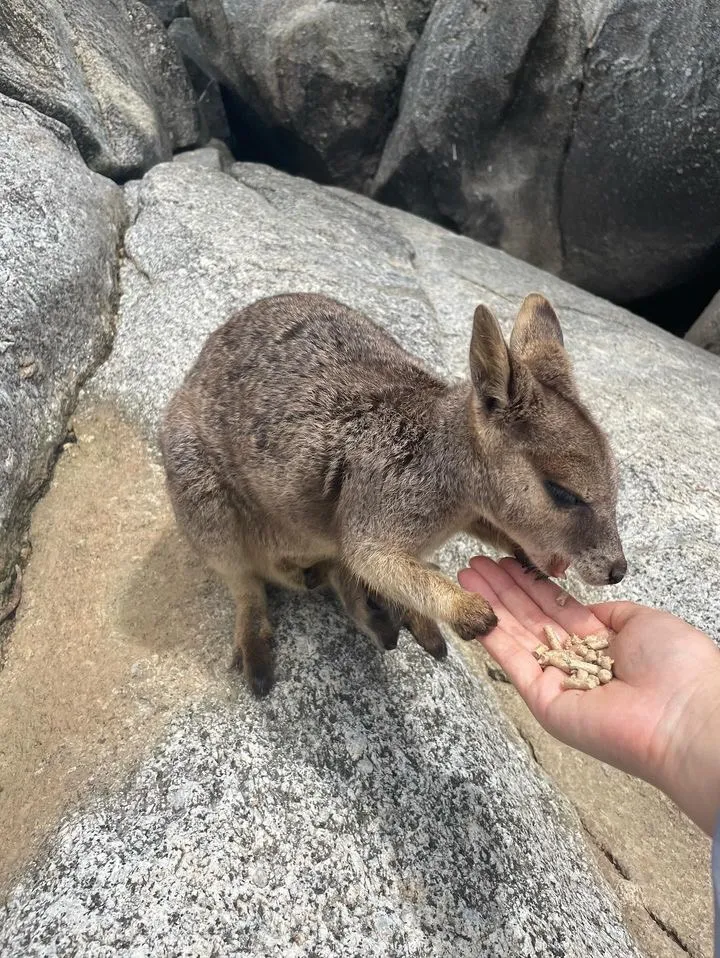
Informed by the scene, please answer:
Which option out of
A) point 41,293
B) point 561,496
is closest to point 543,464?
point 561,496

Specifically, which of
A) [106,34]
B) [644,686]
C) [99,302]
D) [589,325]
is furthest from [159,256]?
[644,686]

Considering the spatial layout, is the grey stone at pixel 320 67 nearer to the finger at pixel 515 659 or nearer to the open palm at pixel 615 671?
the open palm at pixel 615 671

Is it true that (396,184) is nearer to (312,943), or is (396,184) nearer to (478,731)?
(478,731)

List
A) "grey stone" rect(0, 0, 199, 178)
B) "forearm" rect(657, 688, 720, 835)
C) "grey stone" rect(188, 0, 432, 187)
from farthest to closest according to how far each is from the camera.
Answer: "grey stone" rect(188, 0, 432, 187), "grey stone" rect(0, 0, 199, 178), "forearm" rect(657, 688, 720, 835)

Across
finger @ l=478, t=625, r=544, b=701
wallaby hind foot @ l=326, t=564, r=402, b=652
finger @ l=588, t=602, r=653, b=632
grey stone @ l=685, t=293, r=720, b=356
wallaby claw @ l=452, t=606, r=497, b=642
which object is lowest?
wallaby hind foot @ l=326, t=564, r=402, b=652

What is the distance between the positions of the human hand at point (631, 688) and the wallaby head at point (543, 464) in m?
0.29

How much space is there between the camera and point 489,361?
3.00 metres

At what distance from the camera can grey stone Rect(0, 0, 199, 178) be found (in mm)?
6707

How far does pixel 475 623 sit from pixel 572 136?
716cm

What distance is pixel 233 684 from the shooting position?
12.1ft

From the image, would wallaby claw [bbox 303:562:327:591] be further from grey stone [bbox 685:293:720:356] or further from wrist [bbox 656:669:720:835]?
grey stone [bbox 685:293:720:356]

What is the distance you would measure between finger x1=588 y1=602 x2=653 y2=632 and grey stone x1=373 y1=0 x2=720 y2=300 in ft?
20.9

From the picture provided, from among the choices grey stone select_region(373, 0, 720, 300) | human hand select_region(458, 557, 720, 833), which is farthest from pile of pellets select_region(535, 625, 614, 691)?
grey stone select_region(373, 0, 720, 300)

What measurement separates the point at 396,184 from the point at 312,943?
899 centimetres
